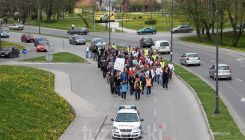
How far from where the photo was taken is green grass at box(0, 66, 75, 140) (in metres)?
26.1

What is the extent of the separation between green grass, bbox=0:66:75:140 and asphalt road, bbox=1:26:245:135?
9.51 meters

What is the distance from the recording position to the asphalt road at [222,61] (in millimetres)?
36688

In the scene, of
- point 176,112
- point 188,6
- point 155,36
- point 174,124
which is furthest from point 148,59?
point 155,36

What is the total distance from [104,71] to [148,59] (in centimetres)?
359

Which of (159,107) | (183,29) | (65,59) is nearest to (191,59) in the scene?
(65,59)

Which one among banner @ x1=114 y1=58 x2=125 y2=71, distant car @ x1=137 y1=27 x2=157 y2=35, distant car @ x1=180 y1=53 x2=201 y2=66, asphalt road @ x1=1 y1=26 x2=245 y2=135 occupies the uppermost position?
banner @ x1=114 y1=58 x2=125 y2=71

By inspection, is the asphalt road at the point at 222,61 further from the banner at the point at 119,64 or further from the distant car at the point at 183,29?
the banner at the point at 119,64

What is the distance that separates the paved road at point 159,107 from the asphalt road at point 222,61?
2461mm

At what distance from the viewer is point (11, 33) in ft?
332

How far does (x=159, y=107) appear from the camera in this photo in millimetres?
34375

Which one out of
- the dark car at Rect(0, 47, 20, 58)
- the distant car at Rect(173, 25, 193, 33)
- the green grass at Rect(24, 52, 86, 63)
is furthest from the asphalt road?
the dark car at Rect(0, 47, 20, 58)

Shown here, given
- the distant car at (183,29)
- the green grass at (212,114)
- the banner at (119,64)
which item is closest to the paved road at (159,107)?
the green grass at (212,114)

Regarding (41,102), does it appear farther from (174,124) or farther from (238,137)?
(238,137)

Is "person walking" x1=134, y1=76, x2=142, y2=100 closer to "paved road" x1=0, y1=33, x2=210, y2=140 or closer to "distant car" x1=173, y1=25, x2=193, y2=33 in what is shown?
"paved road" x1=0, y1=33, x2=210, y2=140
